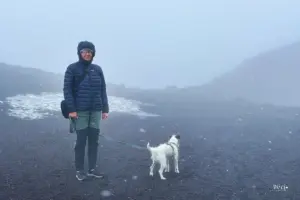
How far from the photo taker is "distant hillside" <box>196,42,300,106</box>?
110 ft

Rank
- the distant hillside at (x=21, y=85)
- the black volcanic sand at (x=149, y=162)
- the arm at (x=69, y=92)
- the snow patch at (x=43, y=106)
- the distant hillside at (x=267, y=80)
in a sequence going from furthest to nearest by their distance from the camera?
1. the distant hillside at (x=267, y=80)
2. the distant hillside at (x=21, y=85)
3. the snow patch at (x=43, y=106)
4. the black volcanic sand at (x=149, y=162)
5. the arm at (x=69, y=92)

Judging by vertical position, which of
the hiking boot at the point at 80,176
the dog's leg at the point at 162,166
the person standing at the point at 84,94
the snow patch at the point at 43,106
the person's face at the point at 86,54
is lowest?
the hiking boot at the point at 80,176

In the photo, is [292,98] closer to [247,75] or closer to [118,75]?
[247,75]

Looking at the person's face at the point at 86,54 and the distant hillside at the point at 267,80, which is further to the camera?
the distant hillside at the point at 267,80

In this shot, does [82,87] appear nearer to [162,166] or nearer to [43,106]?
[162,166]

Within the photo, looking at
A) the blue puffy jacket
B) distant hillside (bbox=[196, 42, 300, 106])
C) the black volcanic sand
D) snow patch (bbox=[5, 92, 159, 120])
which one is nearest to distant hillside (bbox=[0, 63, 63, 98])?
snow patch (bbox=[5, 92, 159, 120])

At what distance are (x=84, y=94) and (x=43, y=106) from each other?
1033 centimetres

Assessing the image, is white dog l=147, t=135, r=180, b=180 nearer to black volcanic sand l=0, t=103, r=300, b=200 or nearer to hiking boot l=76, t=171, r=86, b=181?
black volcanic sand l=0, t=103, r=300, b=200

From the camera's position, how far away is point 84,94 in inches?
267

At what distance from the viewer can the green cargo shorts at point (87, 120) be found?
686 cm

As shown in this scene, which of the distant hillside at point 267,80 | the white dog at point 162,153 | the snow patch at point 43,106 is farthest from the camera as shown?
the distant hillside at point 267,80

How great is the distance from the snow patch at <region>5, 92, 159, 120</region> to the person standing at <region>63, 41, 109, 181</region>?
747cm

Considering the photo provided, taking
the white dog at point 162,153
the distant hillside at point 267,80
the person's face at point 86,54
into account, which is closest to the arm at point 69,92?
the person's face at point 86,54

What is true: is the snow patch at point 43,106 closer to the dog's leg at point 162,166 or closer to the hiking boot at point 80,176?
the hiking boot at point 80,176
